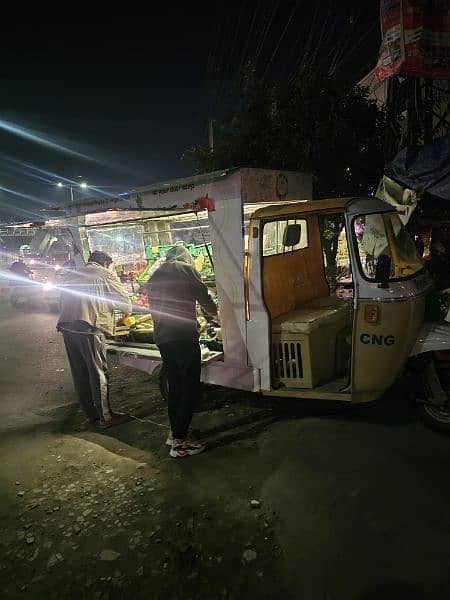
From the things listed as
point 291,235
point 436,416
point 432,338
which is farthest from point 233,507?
point 291,235

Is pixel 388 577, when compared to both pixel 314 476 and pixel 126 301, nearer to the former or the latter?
pixel 314 476

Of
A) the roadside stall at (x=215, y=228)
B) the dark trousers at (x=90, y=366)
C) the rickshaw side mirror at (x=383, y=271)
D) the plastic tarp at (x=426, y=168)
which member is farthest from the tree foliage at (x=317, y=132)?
the dark trousers at (x=90, y=366)

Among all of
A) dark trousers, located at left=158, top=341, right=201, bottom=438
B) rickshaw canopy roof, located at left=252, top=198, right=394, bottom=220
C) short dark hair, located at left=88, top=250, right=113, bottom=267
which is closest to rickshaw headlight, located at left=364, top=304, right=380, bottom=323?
rickshaw canopy roof, located at left=252, top=198, right=394, bottom=220

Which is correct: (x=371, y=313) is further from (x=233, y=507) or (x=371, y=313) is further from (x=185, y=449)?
(x=185, y=449)

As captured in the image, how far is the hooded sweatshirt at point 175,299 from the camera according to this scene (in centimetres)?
401

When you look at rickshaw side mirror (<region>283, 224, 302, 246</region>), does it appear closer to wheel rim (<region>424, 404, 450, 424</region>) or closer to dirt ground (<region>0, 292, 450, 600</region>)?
dirt ground (<region>0, 292, 450, 600</region>)

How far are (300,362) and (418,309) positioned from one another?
51.7 inches

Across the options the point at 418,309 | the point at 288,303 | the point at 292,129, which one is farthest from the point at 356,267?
the point at 292,129

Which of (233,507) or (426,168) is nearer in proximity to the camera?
(233,507)

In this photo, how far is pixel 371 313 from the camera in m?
3.85

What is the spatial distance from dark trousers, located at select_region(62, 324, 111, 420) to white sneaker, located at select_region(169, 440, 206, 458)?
3.98ft

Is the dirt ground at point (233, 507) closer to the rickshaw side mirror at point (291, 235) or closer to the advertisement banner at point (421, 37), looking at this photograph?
the rickshaw side mirror at point (291, 235)

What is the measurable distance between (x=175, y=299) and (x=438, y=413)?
2880 millimetres

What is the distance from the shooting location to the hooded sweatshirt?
158 inches
